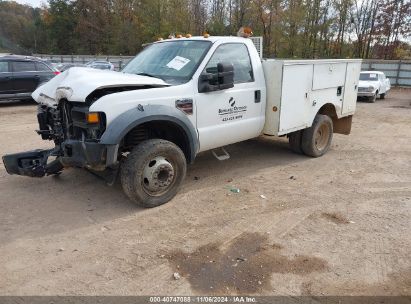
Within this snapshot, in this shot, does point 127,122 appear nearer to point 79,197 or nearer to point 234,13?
point 79,197

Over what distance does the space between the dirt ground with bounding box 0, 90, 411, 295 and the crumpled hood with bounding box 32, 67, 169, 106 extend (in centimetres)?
134

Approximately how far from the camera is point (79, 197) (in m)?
5.01

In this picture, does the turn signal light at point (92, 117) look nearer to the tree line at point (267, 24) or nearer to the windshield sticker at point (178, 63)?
the windshield sticker at point (178, 63)

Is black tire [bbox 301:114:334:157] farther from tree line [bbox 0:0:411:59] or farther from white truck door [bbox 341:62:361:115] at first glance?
tree line [bbox 0:0:411:59]

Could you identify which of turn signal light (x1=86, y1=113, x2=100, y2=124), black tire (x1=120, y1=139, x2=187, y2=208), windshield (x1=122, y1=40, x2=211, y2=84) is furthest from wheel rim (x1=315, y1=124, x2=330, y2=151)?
turn signal light (x1=86, y1=113, x2=100, y2=124)

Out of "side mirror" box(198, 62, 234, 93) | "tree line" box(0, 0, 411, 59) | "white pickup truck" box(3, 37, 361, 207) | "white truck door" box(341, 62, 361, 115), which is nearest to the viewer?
"white pickup truck" box(3, 37, 361, 207)

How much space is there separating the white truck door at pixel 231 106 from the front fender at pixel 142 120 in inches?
11.2

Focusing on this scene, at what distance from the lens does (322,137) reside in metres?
7.19

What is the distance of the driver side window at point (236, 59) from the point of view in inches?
205

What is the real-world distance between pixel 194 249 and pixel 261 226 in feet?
2.88

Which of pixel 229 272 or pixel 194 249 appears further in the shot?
pixel 194 249

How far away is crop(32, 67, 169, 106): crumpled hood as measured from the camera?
13.7 feet

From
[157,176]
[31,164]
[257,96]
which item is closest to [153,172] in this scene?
[157,176]

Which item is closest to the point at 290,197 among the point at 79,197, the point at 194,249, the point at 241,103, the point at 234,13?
the point at 241,103
